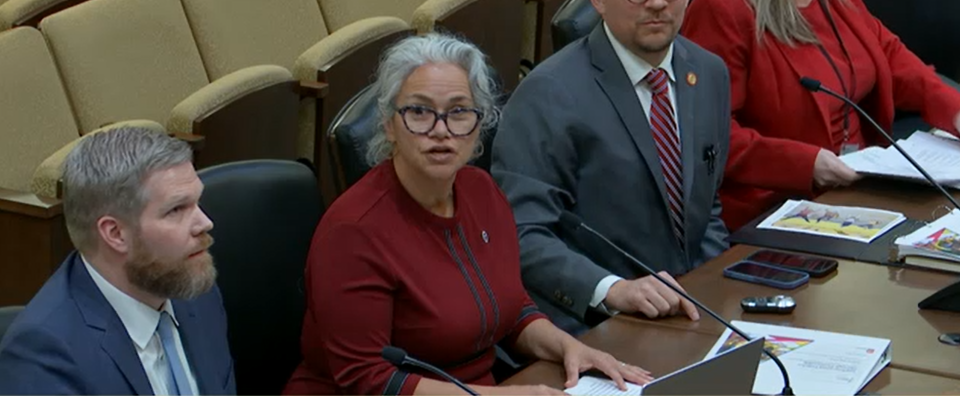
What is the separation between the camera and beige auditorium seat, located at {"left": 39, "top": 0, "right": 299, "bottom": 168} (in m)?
3.28

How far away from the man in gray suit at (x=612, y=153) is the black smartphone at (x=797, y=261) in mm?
182

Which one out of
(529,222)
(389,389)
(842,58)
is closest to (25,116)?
(529,222)

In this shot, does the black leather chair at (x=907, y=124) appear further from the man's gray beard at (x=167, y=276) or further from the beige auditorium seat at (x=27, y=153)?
the man's gray beard at (x=167, y=276)

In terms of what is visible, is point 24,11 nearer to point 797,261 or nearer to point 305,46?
point 305,46

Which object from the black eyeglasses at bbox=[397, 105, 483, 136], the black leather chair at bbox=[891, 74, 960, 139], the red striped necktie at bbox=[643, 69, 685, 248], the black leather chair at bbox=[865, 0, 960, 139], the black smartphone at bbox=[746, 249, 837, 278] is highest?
the black eyeglasses at bbox=[397, 105, 483, 136]

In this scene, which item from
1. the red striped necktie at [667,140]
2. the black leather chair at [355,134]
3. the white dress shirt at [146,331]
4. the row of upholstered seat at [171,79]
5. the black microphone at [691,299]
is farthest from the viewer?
the row of upholstered seat at [171,79]

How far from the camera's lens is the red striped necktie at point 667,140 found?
8.95ft

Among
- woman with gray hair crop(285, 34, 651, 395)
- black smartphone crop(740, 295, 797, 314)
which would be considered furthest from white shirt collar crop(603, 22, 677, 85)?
black smartphone crop(740, 295, 797, 314)

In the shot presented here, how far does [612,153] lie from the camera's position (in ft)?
8.73

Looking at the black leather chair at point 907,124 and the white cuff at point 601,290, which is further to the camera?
the black leather chair at point 907,124

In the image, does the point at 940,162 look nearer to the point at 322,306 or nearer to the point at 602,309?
the point at 602,309

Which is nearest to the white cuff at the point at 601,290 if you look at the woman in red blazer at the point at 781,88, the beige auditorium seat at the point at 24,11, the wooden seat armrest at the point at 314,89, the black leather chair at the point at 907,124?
the woman in red blazer at the point at 781,88

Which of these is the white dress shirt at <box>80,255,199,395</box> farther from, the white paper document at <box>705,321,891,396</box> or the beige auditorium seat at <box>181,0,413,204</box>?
the beige auditorium seat at <box>181,0,413,204</box>

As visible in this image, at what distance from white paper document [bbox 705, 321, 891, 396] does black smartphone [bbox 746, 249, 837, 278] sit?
304 mm
